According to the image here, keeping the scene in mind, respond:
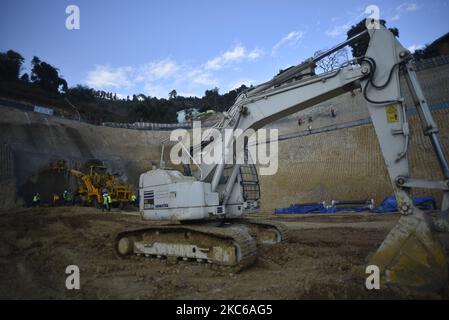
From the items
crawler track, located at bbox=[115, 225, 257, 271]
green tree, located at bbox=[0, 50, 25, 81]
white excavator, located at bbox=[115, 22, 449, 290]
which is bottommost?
crawler track, located at bbox=[115, 225, 257, 271]

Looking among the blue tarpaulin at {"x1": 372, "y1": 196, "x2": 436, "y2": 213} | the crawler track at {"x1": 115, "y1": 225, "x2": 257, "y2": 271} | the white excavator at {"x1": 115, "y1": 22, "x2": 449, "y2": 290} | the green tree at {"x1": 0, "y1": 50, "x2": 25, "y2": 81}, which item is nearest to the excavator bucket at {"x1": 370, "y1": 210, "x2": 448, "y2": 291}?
Result: the white excavator at {"x1": 115, "y1": 22, "x2": 449, "y2": 290}

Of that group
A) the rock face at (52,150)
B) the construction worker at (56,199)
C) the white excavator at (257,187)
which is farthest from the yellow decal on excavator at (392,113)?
the rock face at (52,150)

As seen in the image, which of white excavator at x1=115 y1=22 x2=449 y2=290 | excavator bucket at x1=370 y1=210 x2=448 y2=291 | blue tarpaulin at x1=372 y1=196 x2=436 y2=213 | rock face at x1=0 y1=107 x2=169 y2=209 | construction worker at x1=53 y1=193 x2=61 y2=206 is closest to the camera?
excavator bucket at x1=370 y1=210 x2=448 y2=291

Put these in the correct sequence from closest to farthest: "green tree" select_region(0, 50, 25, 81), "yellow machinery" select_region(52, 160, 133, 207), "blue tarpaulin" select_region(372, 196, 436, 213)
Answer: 1. "blue tarpaulin" select_region(372, 196, 436, 213)
2. "yellow machinery" select_region(52, 160, 133, 207)
3. "green tree" select_region(0, 50, 25, 81)

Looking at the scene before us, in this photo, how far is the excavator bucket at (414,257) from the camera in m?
4.08

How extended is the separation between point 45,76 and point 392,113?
6141 cm

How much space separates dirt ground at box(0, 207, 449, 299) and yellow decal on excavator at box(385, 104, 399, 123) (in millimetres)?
2540

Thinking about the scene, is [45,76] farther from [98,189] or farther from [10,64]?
[98,189]

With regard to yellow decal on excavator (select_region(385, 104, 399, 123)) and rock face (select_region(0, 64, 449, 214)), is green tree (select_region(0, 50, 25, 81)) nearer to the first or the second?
rock face (select_region(0, 64, 449, 214))

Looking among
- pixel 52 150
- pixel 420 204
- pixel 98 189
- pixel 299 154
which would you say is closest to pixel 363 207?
pixel 420 204

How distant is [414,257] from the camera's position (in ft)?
14.1

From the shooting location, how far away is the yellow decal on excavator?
5237 millimetres

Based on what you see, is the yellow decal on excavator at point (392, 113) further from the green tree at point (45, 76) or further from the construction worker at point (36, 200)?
the green tree at point (45, 76)
